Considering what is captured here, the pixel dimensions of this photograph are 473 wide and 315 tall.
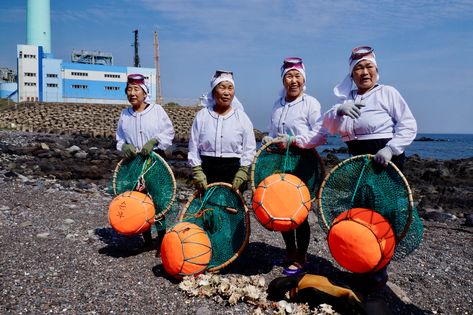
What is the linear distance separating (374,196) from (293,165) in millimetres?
1094

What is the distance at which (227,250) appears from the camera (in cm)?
534

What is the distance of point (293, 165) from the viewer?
5.24 meters

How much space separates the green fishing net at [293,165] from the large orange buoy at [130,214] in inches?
55.8

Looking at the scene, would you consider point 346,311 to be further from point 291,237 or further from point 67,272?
point 67,272

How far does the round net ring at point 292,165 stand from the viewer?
5215 mm

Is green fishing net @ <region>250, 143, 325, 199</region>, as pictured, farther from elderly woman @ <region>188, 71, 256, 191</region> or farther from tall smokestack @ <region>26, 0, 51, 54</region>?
tall smokestack @ <region>26, 0, 51, 54</region>

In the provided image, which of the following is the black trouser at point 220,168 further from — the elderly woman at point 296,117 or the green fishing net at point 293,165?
the elderly woman at point 296,117

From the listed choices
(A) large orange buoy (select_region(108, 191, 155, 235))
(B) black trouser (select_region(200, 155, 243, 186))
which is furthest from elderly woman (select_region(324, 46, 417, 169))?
(A) large orange buoy (select_region(108, 191, 155, 235))

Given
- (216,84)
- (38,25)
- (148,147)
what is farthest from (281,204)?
(38,25)

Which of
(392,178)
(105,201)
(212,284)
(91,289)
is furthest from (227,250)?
(105,201)

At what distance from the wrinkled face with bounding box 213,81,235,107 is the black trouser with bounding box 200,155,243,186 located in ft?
2.19

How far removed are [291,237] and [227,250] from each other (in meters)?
0.79

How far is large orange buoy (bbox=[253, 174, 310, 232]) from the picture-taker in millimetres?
4598

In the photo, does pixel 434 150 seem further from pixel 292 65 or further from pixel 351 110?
pixel 351 110
